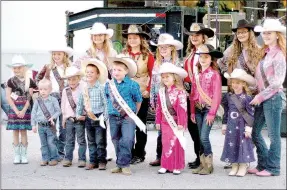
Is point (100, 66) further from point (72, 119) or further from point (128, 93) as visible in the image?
point (72, 119)

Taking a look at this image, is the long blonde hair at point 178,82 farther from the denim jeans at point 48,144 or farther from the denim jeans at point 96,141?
the denim jeans at point 48,144

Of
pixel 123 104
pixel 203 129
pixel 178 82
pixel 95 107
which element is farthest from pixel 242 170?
pixel 95 107

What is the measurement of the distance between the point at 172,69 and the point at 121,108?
76 centimetres

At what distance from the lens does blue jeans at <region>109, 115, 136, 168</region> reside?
6988mm

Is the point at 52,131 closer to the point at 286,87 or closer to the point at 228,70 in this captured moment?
the point at 228,70

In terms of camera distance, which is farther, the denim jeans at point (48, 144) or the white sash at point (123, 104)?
the denim jeans at point (48, 144)

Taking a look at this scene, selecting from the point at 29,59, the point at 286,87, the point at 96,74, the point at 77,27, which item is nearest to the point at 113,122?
the point at 96,74

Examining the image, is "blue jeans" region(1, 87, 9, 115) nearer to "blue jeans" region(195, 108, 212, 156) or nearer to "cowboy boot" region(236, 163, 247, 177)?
"blue jeans" region(195, 108, 212, 156)

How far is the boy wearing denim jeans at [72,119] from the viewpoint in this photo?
293 inches

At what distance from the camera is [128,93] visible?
706 cm

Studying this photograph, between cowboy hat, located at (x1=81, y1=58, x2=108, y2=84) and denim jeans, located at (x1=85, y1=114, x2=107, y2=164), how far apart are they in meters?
0.53

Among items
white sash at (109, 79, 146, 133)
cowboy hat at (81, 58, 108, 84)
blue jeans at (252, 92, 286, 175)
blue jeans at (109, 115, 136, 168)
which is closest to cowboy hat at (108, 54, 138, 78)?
cowboy hat at (81, 58, 108, 84)

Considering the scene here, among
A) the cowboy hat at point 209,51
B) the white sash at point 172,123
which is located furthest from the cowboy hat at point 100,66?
the cowboy hat at point 209,51

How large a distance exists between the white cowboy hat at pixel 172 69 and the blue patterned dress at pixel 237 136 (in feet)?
1.94
